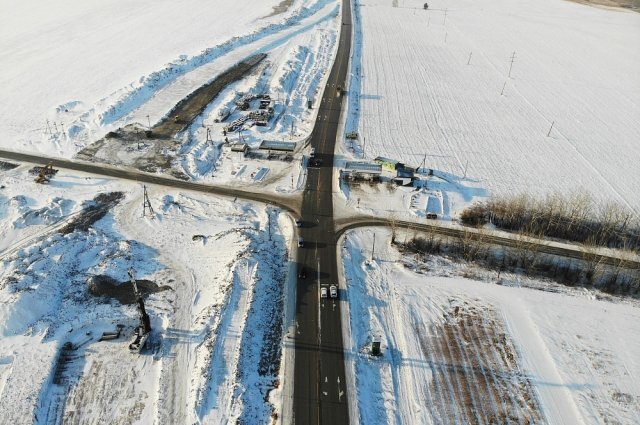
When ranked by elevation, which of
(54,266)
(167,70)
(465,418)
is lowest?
(465,418)

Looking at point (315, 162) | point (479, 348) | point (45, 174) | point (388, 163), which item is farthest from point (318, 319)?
point (45, 174)

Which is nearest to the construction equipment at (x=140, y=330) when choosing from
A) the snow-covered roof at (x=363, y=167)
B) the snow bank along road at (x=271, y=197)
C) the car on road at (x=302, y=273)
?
the car on road at (x=302, y=273)

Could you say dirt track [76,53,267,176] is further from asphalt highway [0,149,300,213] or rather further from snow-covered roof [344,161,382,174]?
snow-covered roof [344,161,382,174]

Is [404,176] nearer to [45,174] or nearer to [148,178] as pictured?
[148,178]

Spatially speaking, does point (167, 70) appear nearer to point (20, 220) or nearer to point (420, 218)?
point (20, 220)

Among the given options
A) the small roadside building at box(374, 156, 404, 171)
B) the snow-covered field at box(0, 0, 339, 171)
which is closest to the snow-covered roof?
the small roadside building at box(374, 156, 404, 171)

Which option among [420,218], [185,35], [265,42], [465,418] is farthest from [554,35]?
[465,418]
